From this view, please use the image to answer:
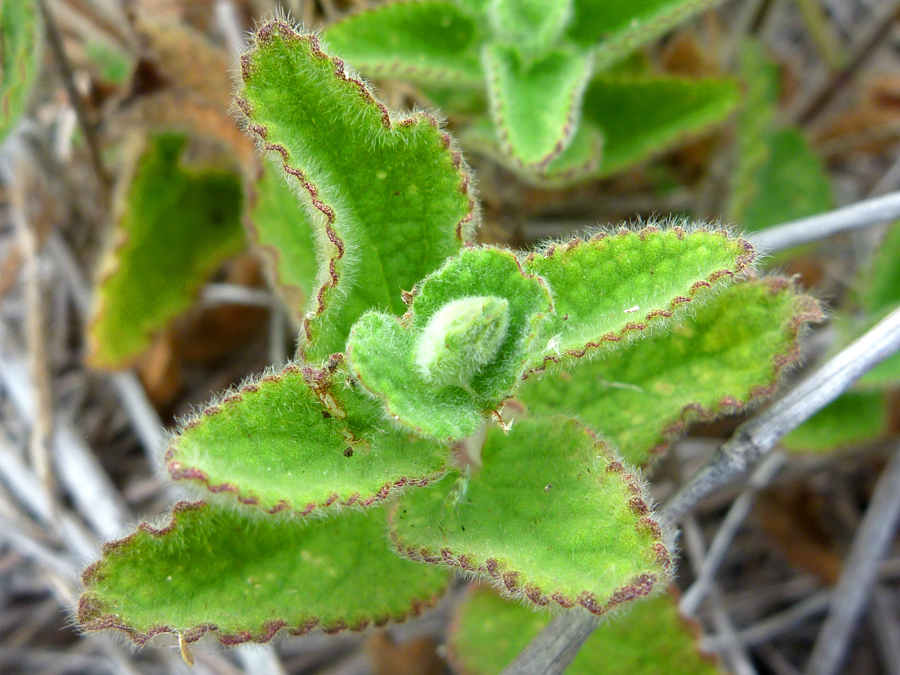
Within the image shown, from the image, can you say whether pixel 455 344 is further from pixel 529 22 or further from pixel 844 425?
pixel 844 425

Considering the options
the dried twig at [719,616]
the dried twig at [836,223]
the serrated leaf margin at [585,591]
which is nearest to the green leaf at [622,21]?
the dried twig at [836,223]

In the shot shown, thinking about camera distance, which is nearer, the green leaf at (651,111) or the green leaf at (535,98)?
the green leaf at (535,98)

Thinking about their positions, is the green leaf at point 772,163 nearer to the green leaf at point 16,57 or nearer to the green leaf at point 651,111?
the green leaf at point 651,111

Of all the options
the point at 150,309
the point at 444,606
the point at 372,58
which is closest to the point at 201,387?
the point at 150,309

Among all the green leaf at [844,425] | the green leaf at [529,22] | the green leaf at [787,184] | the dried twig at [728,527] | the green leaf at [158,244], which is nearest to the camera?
the green leaf at [529,22]

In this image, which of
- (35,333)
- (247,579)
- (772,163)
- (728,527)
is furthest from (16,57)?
(772,163)

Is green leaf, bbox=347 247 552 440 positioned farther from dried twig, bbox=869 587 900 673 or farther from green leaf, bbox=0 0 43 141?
dried twig, bbox=869 587 900 673

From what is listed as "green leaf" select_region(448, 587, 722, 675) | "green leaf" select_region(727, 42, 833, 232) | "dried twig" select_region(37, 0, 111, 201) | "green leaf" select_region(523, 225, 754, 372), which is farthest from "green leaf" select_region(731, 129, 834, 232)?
"dried twig" select_region(37, 0, 111, 201)
